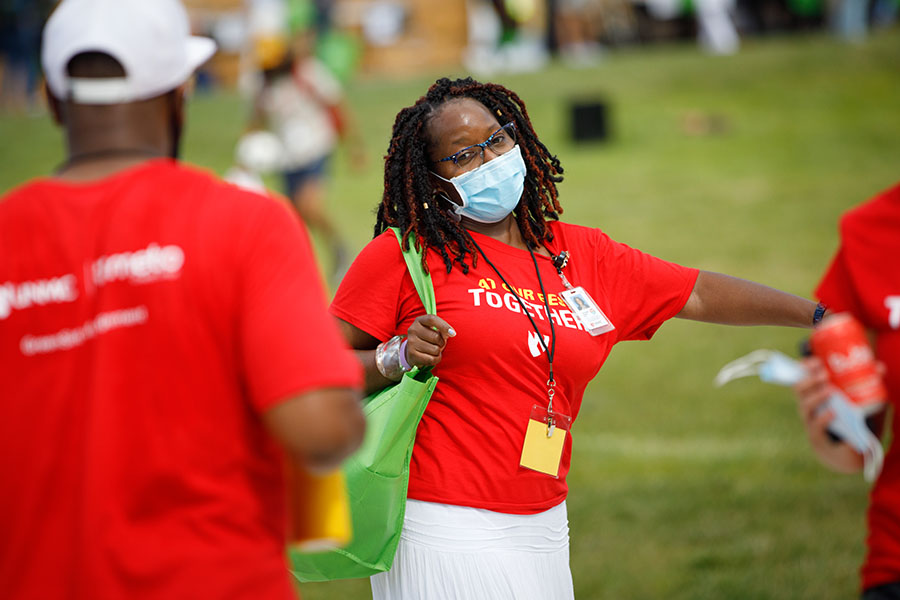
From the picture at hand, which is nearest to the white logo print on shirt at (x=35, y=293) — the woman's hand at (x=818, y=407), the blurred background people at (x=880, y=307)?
the woman's hand at (x=818, y=407)

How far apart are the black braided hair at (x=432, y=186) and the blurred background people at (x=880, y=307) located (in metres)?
0.99

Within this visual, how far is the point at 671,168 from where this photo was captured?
14898 mm

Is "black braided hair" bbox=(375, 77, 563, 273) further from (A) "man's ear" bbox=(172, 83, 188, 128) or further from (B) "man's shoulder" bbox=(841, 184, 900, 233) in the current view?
(A) "man's ear" bbox=(172, 83, 188, 128)

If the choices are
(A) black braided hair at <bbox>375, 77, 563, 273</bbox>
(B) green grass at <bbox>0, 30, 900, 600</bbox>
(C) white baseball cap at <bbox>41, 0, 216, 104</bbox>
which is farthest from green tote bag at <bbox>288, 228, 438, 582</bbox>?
(B) green grass at <bbox>0, 30, 900, 600</bbox>

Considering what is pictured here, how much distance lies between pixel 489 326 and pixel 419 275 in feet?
0.86

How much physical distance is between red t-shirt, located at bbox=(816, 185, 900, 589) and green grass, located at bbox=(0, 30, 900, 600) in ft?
8.11

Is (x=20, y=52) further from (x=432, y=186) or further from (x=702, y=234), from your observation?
(x=432, y=186)

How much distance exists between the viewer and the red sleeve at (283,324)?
192cm

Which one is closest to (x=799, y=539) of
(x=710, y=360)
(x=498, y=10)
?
(x=710, y=360)

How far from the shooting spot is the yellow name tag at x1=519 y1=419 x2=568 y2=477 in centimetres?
309

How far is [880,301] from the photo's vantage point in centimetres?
262

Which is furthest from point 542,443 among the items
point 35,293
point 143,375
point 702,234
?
point 702,234

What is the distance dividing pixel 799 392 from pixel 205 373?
1.32 m

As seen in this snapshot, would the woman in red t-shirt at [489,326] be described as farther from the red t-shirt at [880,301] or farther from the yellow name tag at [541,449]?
the red t-shirt at [880,301]
